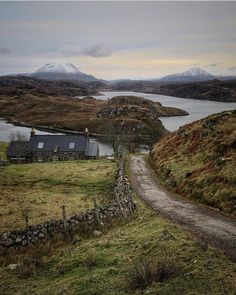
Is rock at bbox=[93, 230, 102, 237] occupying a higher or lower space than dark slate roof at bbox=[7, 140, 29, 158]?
higher

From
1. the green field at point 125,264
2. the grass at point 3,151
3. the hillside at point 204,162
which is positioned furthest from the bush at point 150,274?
the grass at point 3,151

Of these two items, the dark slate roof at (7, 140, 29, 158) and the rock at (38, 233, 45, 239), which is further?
the dark slate roof at (7, 140, 29, 158)

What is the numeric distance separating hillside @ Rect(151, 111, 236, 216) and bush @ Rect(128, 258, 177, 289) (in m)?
15.1

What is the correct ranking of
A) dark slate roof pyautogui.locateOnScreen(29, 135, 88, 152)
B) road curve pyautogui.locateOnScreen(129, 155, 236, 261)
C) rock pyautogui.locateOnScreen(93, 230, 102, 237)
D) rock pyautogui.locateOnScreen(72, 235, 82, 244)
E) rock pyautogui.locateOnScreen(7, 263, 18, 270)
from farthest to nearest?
dark slate roof pyautogui.locateOnScreen(29, 135, 88, 152)
rock pyautogui.locateOnScreen(93, 230, 102, 237)
rock pyautogui.locateOnScreen(72, 235, 82, 244)
road curve pyautogui.locateOnScreen(129, 155, 236, 261)
rock pyautogui.locateOnScreen(7, 263, 18, 270)

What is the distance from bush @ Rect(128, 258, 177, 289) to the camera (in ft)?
52.9

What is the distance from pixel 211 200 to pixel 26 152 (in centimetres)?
6276

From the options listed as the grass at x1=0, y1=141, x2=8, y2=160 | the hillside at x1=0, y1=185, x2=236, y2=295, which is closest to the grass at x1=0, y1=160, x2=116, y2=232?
the hillside at x1=0, y1=185, x2=236, y2=295

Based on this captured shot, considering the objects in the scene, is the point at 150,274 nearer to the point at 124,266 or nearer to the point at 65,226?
the point at 124,266

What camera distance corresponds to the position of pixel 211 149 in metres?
48.6

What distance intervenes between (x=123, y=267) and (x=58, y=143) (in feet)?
242

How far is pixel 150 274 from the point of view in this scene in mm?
16453

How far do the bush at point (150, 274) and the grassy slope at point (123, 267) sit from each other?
252mm

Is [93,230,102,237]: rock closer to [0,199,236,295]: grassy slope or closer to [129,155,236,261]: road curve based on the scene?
[0,199,236,295]: grassy slope

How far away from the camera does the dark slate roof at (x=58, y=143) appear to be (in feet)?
295
